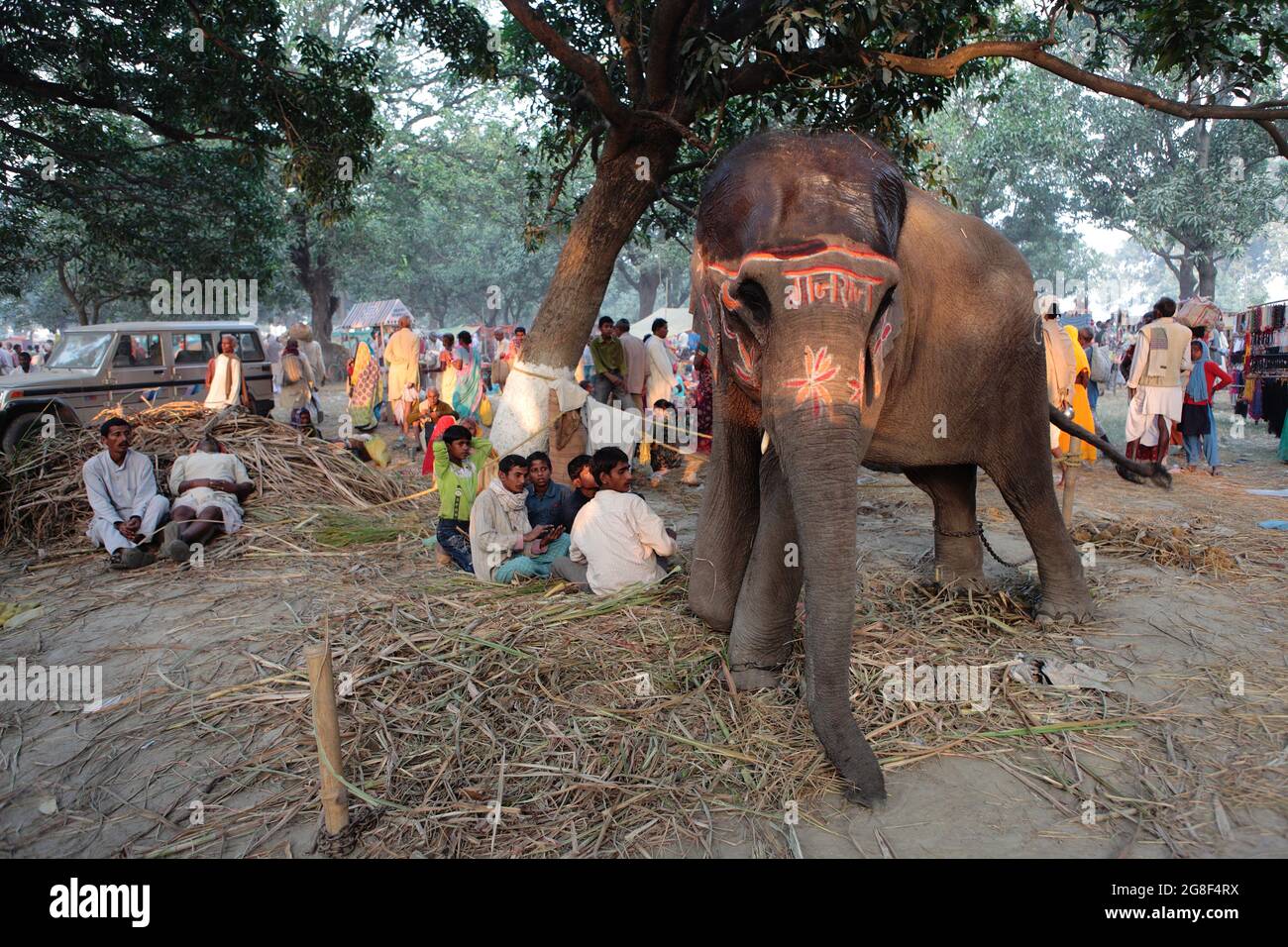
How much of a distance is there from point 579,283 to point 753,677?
15.7 feet

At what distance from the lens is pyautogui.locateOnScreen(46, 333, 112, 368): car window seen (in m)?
12.2

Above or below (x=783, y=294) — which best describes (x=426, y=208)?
above

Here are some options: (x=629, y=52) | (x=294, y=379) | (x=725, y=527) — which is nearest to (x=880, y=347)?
(x=725, y=527)

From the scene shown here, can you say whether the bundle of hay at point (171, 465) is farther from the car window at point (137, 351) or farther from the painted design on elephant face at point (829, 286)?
the painted design on elephant face at point (829, 286)

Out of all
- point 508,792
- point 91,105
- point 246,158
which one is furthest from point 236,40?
point 508,792

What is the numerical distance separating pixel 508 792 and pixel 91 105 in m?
10.7

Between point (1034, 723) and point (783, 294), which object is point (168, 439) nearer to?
point (783, 294)

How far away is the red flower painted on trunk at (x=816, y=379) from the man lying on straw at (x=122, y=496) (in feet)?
21.2

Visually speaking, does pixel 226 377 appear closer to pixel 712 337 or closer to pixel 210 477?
pixel 210 477

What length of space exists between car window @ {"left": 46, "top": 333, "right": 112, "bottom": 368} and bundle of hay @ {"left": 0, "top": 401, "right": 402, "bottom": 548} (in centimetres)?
348

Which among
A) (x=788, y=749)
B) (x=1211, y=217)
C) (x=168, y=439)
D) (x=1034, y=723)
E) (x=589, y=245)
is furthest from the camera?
(x=1211, y=217)

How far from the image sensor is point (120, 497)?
7816 mm

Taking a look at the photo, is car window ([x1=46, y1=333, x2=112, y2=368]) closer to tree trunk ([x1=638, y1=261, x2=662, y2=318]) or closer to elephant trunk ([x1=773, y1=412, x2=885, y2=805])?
elephant trunk ([x1=773, y1=412, x2=885, y2=805])

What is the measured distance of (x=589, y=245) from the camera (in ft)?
26.0
